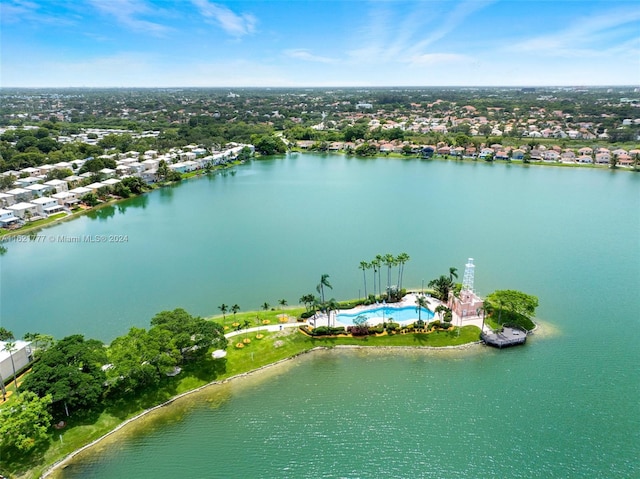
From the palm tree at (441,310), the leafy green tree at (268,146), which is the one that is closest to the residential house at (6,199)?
the palm tree at (441,310)

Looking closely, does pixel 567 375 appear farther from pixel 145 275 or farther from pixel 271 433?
pixel 145 275

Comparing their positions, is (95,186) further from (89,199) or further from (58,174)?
(58,174)

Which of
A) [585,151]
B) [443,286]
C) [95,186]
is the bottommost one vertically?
[443,286]

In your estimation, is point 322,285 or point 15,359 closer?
point 15,359

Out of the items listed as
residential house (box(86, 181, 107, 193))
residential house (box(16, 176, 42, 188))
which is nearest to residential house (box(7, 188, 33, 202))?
residential house (box(16, 176, 42, 188))

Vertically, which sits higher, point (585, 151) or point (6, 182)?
point (585, 151)

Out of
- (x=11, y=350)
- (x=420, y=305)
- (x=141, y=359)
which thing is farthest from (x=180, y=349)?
(x=420, y=305)

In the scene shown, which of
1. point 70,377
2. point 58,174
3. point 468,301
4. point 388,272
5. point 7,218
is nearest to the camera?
point 70,377
